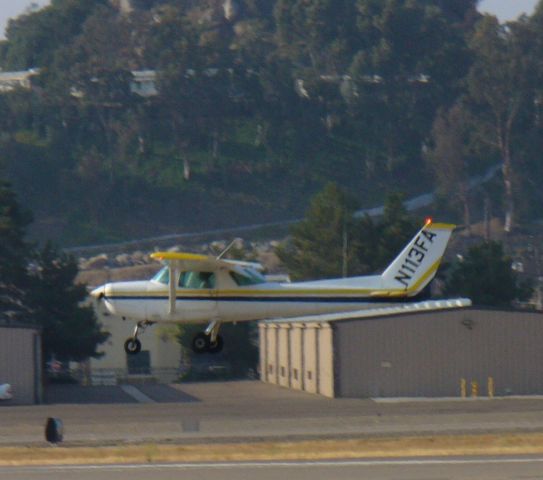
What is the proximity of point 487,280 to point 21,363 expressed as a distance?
30.0 meters

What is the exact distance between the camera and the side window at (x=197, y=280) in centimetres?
2831

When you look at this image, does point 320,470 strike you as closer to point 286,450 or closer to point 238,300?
point 238,300

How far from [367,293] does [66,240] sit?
82.3 meters

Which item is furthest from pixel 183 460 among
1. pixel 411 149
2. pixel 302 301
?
pixel 411 149

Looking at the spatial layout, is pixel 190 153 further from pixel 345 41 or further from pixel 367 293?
pixel 367 293

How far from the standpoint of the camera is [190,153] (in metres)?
117

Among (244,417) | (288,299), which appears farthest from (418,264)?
(244,417)

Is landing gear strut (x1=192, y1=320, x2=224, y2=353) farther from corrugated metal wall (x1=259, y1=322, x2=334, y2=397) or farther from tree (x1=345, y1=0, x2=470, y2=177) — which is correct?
tree (x1=345, y1=0, x2=470, y2=177)

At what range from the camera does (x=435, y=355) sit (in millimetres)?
55250

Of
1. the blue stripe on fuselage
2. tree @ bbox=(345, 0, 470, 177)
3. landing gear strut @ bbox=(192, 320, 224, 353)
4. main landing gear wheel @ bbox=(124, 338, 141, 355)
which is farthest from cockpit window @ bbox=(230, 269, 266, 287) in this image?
tree @ bbox=(345, 0, 470, 177)

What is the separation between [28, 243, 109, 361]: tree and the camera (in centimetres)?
6881

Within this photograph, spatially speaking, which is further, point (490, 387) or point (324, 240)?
point (324, 240)

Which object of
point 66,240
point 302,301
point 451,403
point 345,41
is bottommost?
point 451,403

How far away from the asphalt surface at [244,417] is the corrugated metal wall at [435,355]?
7.66 ft
